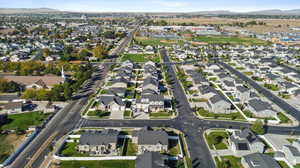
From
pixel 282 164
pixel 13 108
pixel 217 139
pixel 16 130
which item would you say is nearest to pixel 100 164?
pixel 16 130

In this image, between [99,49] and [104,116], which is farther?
[99,49]

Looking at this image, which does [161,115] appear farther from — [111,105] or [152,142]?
[152,142]

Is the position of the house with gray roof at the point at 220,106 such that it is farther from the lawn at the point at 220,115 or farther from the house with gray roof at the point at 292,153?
the house with gray roof at the point at 292,153

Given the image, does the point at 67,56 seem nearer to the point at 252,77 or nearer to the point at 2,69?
the point at 2,69

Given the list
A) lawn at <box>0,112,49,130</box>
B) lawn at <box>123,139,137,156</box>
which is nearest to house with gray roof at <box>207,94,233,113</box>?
lawn at <box>123,139,137,156</box>

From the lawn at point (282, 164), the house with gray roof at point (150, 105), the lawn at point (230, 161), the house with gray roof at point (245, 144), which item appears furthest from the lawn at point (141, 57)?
the lawn at point (282, 164)

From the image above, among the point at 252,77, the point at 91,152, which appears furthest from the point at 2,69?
the point at 252,77
